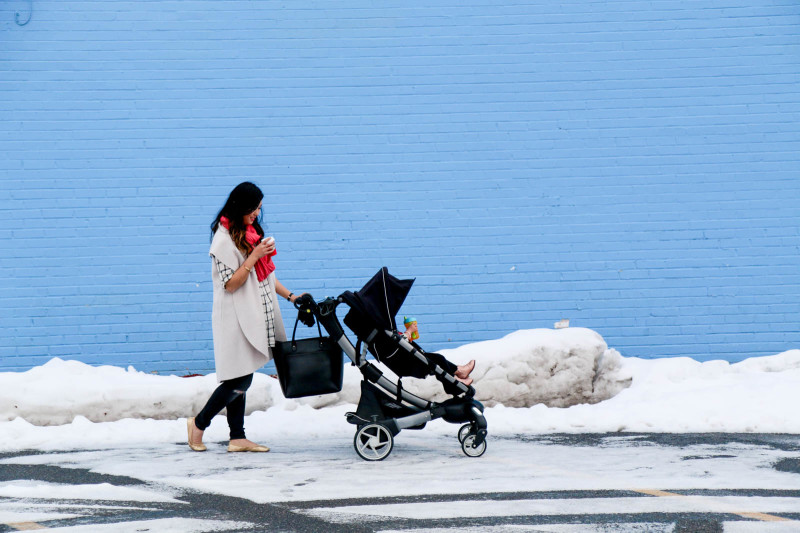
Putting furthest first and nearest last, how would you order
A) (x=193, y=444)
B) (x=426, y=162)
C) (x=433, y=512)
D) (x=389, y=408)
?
(x=426, y=162)
(x=193, y=444)
(x=389, y=408)
(x=433, y=512)

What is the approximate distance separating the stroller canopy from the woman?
495 millimetres

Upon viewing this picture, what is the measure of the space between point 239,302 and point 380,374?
3.50 ft

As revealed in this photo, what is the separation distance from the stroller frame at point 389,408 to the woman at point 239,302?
0.38 metres

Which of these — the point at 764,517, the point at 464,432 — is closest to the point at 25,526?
the point at 464,432

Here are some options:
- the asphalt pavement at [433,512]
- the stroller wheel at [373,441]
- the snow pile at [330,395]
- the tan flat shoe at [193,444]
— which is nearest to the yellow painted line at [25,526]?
the asphalt pavement at [433,512]

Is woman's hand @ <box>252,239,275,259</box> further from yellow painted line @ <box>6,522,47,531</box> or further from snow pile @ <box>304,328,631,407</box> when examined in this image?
snow pile @ <box>304,328,631,407</box>

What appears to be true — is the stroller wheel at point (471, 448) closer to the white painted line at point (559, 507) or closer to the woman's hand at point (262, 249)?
the white painted line at point (559, 507)

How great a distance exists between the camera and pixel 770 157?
28.7ft

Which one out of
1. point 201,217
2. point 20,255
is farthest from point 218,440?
Answer: point 20,255

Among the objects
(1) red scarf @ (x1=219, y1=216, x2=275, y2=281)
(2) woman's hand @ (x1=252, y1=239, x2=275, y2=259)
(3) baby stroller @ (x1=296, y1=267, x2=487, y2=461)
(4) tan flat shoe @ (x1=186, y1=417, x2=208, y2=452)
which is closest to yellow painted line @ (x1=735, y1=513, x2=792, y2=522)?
(3) baby stroller @ (x1=296, y1=267, x2=487, y2=461)

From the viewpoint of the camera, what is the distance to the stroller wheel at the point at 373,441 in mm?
5434

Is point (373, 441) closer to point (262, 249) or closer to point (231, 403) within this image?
point (231, 403)

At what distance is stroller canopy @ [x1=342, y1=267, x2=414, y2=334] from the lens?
17.8ft

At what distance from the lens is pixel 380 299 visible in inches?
216
